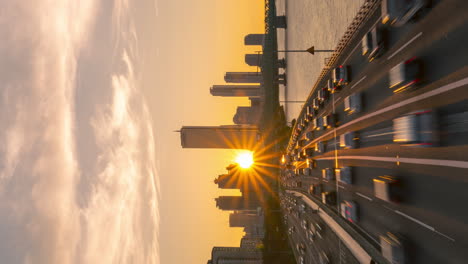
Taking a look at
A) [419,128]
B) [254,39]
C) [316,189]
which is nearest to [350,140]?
[419,128]

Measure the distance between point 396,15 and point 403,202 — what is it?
35.5 feet

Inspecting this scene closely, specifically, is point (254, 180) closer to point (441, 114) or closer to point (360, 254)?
point (360, 254)

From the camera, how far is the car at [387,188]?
1389 cm

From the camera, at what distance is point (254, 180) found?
101 metres

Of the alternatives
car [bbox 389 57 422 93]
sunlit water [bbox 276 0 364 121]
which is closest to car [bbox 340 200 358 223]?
car [bbox 389 57 422 93]

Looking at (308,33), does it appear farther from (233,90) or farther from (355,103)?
(233,90)

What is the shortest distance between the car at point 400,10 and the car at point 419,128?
5.49 m

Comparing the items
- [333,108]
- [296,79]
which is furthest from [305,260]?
[296,79]

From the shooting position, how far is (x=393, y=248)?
Result: 43.3ft

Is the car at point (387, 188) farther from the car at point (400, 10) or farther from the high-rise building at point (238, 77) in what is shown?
the high-rise building at point (238, 77)

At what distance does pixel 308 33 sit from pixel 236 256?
295 feet

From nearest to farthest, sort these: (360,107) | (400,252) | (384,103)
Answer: (400,252)
(384,103)
(360,107)

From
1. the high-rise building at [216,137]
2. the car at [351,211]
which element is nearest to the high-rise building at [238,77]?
the high-rise building at [216,137]

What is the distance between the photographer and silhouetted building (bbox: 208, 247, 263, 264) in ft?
318
